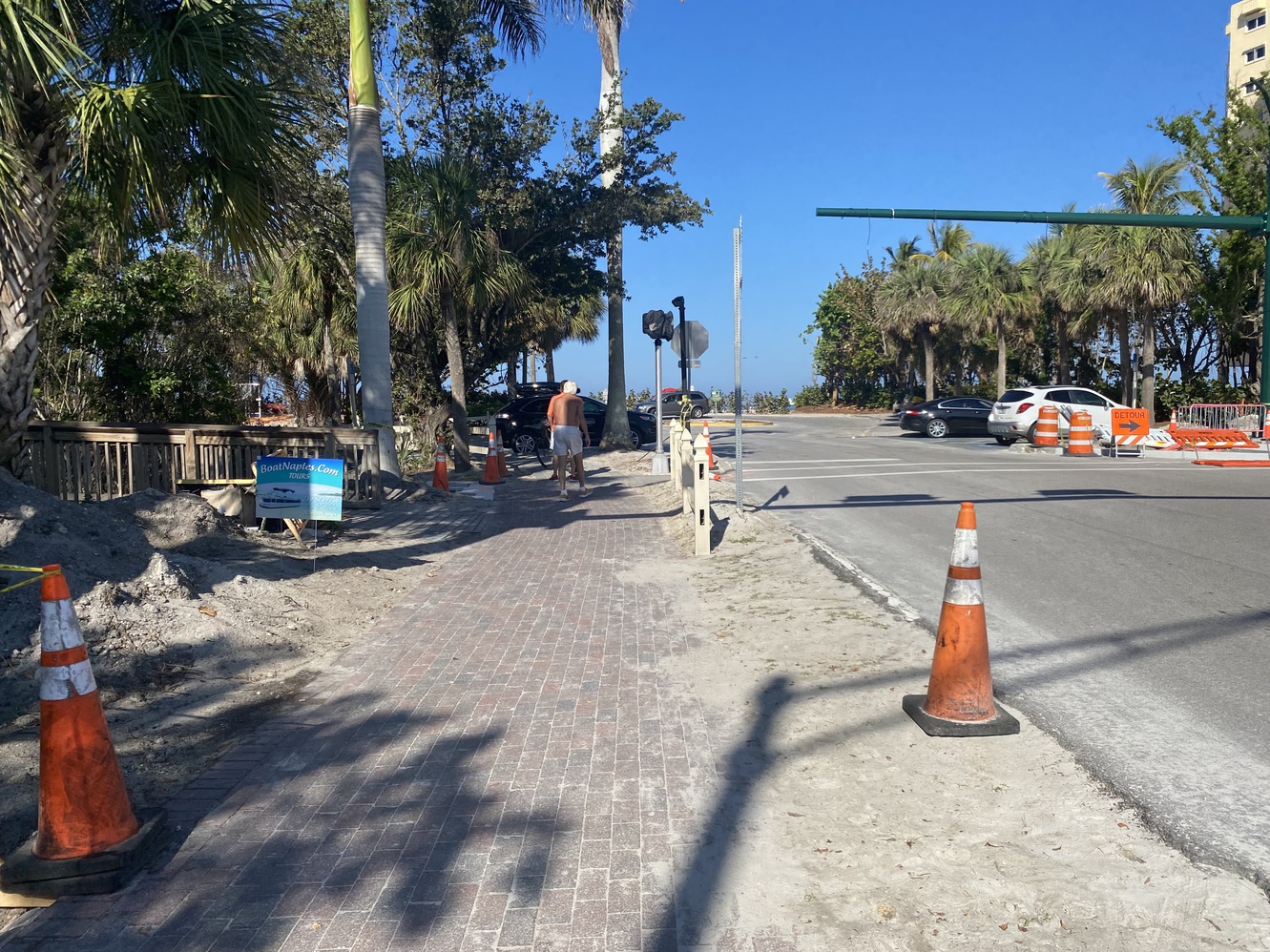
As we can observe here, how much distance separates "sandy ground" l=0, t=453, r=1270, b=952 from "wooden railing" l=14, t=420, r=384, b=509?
2332 mm

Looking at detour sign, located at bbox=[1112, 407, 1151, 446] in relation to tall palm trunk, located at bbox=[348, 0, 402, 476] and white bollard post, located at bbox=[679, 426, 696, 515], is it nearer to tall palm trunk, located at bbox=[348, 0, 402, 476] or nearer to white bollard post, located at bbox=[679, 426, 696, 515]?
white bollard post, located at bbox=[679, 426, 696, 515]

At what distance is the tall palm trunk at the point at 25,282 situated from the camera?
727 centimetres

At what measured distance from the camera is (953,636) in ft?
15.5

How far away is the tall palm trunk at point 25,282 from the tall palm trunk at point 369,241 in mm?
5881

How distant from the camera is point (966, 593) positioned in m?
4.76

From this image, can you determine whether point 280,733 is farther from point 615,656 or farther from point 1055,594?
point 1055,594

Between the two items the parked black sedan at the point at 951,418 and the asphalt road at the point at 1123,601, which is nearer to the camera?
the asphalt road at the point at 1123,601

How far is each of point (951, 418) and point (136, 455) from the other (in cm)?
2661

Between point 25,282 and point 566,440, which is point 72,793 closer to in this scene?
point 25,282

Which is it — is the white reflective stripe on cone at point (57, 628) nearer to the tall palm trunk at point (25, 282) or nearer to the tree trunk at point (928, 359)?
the tall palm trunk at point (25, 282)

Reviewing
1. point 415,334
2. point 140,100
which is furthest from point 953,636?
point 415,334

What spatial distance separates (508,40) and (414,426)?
8.03 meters

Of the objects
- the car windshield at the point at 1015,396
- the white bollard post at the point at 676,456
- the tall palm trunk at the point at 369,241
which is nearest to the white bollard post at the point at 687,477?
the white bollard post at the point at 676,456

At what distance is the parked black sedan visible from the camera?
32125 millimetres
